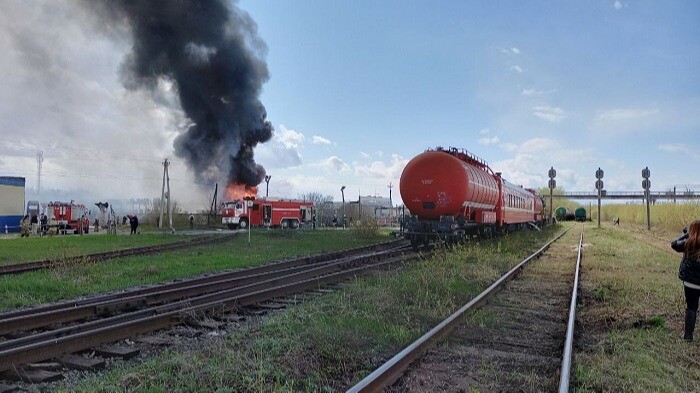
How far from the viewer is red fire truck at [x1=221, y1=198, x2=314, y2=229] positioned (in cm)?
4238

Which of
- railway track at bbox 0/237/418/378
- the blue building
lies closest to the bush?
railway track at bbox 0/237/418/378

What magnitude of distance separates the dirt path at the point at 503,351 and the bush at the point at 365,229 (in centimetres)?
1935

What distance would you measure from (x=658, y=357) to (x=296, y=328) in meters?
4.38

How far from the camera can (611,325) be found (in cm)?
715

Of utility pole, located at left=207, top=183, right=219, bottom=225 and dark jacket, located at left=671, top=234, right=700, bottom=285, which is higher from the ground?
utility pole, located at left=207, top=183, right=219, bottom=225

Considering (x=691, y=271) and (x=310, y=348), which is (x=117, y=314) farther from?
(x=691, y=271)

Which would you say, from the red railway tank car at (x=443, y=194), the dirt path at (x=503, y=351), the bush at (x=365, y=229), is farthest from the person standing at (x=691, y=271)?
the bush at (x=365, y=229)

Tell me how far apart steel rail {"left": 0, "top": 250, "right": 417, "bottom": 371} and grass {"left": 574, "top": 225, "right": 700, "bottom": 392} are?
5.28m

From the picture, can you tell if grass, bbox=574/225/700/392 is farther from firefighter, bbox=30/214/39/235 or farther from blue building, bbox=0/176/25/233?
blue building, bbox=0/176/25/233

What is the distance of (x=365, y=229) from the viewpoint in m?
29.2

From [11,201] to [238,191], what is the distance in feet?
74.2

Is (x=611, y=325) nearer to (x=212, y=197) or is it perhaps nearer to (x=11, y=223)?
(x=11, y=223)

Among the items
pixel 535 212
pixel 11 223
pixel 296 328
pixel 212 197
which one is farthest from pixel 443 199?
pixel 212 197

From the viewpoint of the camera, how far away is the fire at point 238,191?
5336 cm
